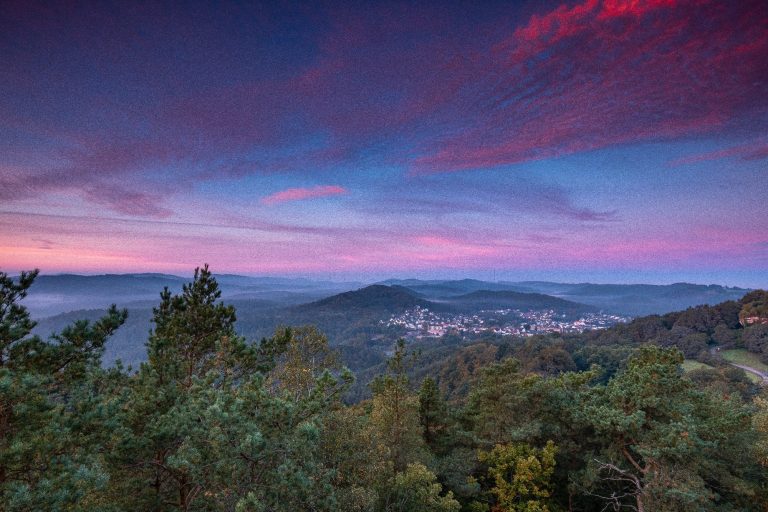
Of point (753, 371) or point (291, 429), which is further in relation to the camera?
point (753, 371)

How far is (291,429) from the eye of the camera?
6.96 meters

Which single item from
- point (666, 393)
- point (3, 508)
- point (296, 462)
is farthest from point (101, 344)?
point (666, 393)

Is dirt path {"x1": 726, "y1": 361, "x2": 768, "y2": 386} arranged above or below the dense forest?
below

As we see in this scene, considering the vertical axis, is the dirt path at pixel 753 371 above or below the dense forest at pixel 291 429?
below

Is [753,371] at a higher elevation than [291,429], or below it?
below

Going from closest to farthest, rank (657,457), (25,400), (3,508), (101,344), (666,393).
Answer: (3,508)
(25,400)
(101,344)
(657,457)
(666,393)

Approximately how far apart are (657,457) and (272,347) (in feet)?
50.0

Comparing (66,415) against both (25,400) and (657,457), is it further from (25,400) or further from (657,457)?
(657,457)

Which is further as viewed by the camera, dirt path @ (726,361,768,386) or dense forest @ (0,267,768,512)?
dirt path @ (726,361,768,386)

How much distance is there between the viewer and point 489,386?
1953 centimetres

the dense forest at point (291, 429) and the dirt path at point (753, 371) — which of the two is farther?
the dirt path at point (753, 371)

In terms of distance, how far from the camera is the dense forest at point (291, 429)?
604 centimetres

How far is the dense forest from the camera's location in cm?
604

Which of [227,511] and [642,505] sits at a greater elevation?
[227,511]
